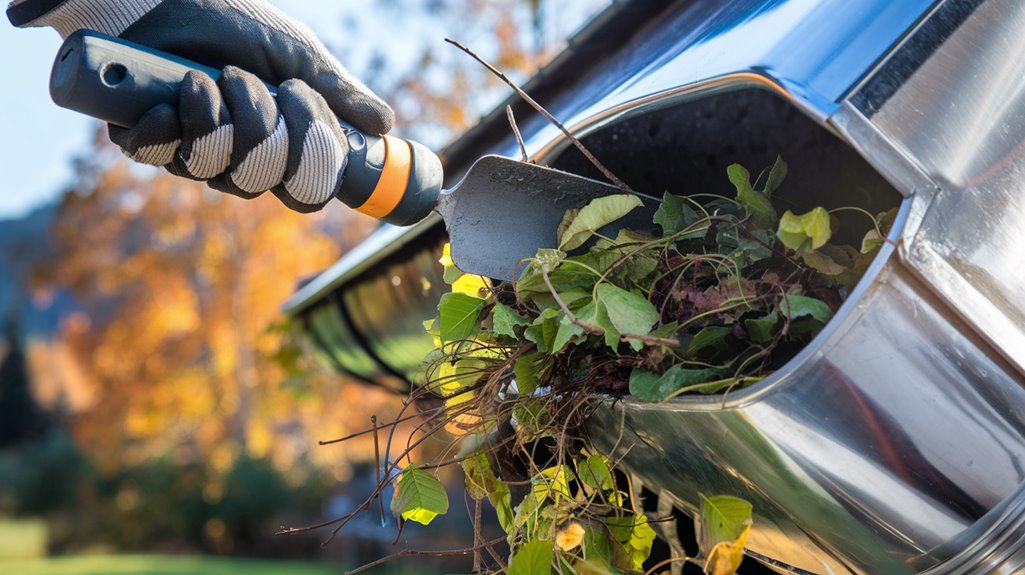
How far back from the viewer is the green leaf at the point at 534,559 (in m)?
1.39

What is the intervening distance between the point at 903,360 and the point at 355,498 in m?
13.9

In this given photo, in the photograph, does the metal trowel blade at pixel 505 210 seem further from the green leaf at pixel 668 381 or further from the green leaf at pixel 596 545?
the green leaf at pixel 596 545

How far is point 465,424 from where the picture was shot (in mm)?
1547

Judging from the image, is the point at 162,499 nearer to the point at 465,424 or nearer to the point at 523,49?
the point at 523,49

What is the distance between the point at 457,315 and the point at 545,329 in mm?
200

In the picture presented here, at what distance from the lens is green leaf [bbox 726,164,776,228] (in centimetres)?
141

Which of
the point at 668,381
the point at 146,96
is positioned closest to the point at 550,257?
the point at 668,381

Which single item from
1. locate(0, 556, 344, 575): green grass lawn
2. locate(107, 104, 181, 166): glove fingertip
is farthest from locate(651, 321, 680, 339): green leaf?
locate(0, 556, 344, 575): green grass lawn

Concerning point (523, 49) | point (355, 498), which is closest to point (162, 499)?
point (355, 498)

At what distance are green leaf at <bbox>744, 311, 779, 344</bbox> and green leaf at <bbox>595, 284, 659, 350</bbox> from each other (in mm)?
122

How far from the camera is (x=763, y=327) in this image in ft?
4.09

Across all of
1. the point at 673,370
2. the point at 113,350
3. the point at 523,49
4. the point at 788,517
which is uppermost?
the point at 673,370

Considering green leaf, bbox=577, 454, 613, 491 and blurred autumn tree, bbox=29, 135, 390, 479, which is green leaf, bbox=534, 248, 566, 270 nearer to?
green leaf, bbox=577, 454, 613, 491

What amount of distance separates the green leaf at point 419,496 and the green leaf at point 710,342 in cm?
49
